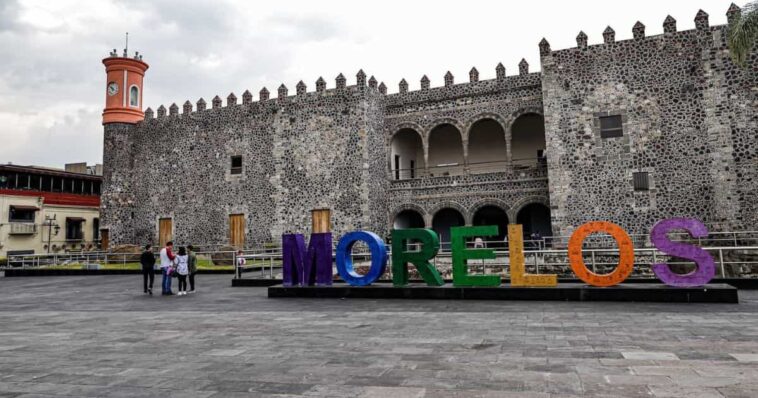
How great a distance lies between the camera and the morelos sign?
28.0 ft

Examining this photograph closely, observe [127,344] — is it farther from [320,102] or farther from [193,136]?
[193,136]

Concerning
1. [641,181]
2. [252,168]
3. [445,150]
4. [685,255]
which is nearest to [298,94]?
[252,168]

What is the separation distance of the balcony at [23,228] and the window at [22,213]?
0.44 metres

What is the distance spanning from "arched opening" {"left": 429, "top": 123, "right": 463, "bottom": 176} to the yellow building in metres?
22.2

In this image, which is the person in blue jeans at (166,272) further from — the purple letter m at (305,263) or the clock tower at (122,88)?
the clock tower at (122,88)

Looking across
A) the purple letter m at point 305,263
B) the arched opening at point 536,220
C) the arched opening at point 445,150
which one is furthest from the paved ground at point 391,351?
the arched opening at point 445,150

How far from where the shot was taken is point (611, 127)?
18.5 meters

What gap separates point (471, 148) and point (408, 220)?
485 centimetres

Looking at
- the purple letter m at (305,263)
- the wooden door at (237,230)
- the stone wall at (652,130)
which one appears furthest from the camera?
the wooden door at (237,230)

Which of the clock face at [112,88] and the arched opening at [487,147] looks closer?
the arched opening at [487,147]

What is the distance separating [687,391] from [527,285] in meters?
5.89

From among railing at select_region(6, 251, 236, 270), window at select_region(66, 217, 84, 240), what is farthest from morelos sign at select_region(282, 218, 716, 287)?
window at select_region(66, 217, 84, 240)

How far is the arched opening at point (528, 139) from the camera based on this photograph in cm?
2388

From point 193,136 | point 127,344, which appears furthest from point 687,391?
point 193,136
